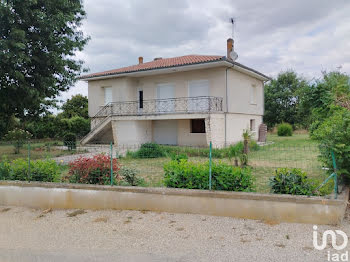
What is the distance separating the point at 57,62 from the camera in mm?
9992

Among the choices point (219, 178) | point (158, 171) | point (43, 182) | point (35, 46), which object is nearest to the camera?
point (219, 178)

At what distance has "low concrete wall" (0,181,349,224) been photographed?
4.05 meters

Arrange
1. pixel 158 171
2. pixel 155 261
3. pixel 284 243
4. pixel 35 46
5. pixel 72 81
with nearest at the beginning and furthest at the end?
1. pixel 155 261
2. pixel 284 243
3. pixel 158 171
4. pixel 35 46
5. pixel 72 81

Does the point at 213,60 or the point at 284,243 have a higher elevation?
the point at 213,60

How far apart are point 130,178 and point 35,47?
719 centimetres

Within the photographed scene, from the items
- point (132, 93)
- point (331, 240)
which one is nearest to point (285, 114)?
point (132, 93)

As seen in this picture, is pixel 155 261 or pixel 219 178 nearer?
pixel 155 261

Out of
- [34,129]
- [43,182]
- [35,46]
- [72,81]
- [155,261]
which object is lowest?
[155,261]

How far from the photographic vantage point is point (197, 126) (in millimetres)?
15711

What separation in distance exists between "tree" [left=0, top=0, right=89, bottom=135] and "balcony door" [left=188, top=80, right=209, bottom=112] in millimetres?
6254

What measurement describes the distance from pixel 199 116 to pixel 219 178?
8.77 m

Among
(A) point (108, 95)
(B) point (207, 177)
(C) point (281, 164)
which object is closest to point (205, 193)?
(B) point (207, 177)

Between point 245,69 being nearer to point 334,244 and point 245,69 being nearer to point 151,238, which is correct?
point 334,244

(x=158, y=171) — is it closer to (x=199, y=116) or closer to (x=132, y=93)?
(x=199, y=116)
